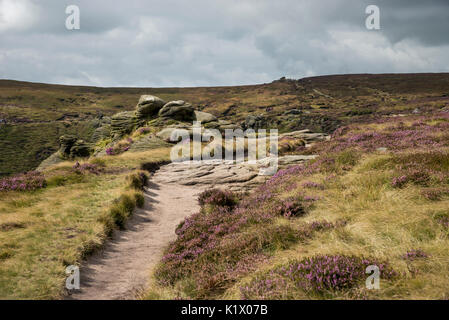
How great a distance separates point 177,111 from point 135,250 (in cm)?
3463

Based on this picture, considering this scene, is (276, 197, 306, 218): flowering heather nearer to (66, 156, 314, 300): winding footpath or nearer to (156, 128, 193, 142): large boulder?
(66, 156, 314, 300): winding footpath

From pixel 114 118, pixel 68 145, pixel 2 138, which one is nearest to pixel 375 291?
pixel 68 145

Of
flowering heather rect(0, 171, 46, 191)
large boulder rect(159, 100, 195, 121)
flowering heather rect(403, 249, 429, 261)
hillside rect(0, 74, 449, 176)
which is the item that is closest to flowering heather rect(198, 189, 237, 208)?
flowering heather rect(403, 249, 429, 261)

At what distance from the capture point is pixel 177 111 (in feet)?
139

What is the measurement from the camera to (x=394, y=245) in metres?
5.77

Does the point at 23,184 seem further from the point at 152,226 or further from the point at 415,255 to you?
the point at 415,255

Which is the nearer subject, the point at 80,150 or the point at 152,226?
the point at 152,226

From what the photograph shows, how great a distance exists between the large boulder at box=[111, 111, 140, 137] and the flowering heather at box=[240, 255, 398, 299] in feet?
135

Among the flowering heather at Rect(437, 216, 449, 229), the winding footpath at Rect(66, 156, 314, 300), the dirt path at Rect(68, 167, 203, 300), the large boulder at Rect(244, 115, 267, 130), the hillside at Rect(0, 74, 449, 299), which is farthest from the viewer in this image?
the large boulder at Rect(244, 115, 267, 130)

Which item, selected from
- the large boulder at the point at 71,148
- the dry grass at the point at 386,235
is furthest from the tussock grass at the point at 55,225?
the large boulder at the point at 71,148

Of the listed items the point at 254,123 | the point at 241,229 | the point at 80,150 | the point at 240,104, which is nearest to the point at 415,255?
the point at 241,229

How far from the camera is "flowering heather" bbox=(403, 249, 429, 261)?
16.4 feet
